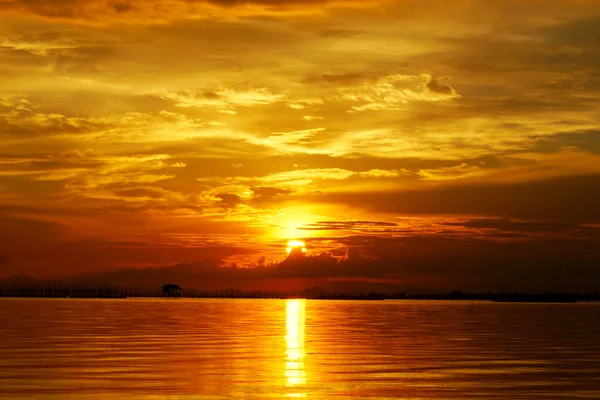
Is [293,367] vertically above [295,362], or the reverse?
[295,362]

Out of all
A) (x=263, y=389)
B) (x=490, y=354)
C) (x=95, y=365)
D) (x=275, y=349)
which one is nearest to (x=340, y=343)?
(x=275, y=349)

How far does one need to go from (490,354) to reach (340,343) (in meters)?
13.7

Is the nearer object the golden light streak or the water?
the water

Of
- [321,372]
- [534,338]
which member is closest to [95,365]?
[321,372]

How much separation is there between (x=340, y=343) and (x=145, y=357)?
62.6 feet

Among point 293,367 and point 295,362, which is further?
point 295,362

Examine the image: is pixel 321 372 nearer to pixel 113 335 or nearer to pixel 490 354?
pixel 490 354

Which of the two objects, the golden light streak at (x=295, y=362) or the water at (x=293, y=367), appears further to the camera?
the golden light streak at (x=295, y=362)

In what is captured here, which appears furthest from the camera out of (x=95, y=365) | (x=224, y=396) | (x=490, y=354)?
(x=490, y=354)

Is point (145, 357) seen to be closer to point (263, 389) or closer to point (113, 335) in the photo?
point (263, 389)

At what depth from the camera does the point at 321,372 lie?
42531 mm

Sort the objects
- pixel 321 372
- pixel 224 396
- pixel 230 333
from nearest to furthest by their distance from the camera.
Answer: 1. pixel 224 396
2. pixel 321 372
3. pixel 230 333

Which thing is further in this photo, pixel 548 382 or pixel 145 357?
pixel 145 357

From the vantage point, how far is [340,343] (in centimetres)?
6384
